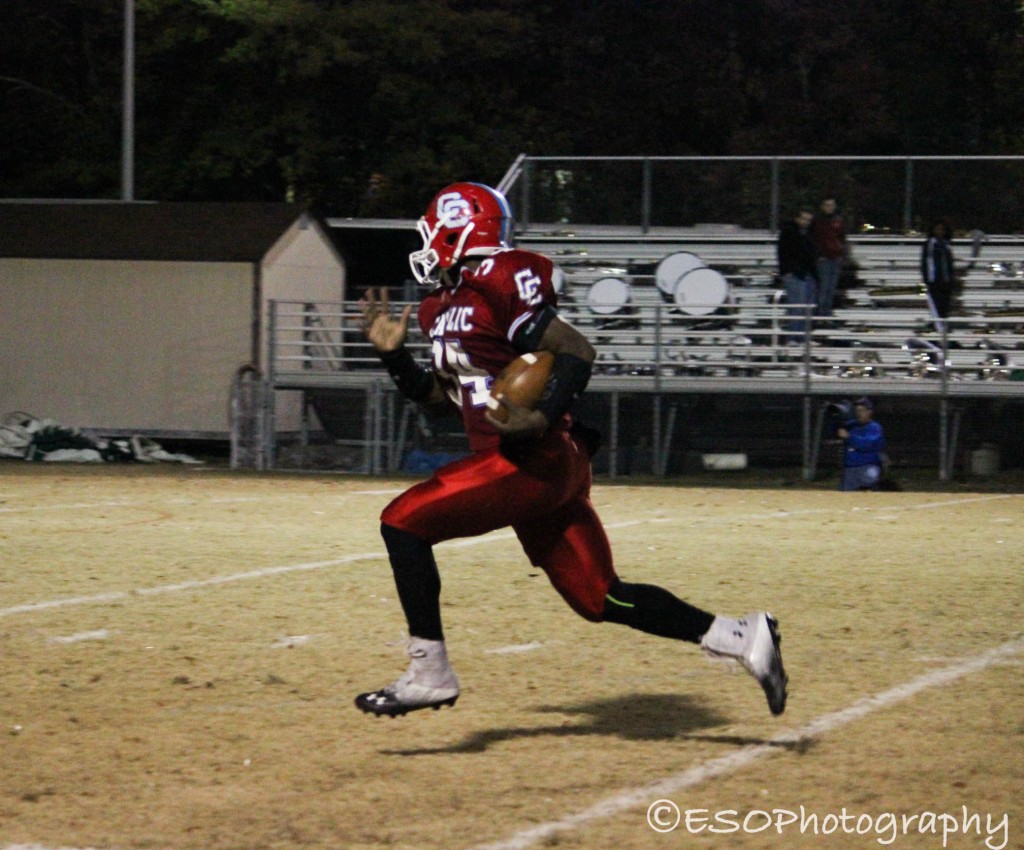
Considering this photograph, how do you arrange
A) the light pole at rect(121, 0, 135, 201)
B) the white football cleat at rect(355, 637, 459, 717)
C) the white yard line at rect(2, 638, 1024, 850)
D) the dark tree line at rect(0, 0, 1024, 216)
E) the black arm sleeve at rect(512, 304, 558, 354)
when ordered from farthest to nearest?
the dark tree line at rect(0, 0, 1024, 216), the light pole at rect(121, 0, 135, 201), the white football cleat at rect(355, 637, 459, 717), the black arm sleeve at rect(512, 304, 558, 354), the white yard line at rect(2, 638, 1024, 850)

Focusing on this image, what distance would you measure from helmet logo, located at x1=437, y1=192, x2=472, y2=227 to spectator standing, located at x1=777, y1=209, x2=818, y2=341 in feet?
50.3

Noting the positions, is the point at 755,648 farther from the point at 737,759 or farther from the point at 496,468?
the point at 496,468

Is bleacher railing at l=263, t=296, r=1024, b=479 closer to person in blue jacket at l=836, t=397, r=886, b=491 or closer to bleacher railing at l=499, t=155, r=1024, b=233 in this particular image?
A: bleacher railing at l=499, t=155, r=1024, b=233

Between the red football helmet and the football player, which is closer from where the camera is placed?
the football player

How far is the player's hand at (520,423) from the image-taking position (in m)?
5.31

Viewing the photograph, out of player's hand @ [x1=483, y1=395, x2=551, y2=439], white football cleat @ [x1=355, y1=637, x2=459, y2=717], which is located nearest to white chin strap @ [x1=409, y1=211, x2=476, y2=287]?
player's hand @ [x1=483, y1=395, x2=551, y2=439]

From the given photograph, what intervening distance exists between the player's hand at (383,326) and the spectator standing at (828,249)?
1563 cm

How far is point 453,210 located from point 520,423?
0.84m

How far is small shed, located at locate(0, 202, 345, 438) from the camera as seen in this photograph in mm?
22734

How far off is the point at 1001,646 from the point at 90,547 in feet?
19.3

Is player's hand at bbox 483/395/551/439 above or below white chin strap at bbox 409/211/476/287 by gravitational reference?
below

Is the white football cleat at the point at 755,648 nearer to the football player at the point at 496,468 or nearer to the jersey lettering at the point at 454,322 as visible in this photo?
the football player at the point at 496,468

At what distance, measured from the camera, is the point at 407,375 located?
582 centimetres

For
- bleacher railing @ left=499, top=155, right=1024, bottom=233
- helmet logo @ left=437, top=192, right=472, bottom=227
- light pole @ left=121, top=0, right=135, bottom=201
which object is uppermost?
light pole @ left=121, top=0, right=135, bottom=201
